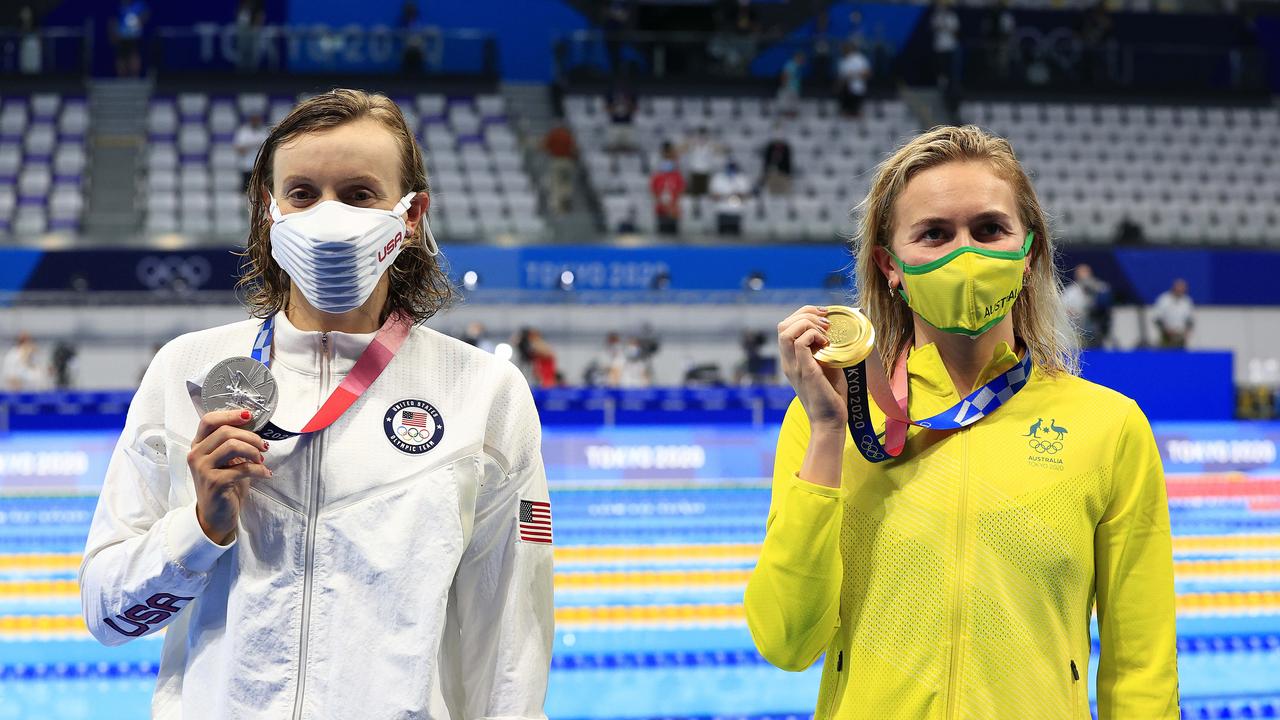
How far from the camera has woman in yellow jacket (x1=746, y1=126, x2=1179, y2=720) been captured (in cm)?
174

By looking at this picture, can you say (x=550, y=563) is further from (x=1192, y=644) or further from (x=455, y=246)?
(x=455, y=246)

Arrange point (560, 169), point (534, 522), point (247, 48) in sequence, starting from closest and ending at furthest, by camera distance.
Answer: point (534, 522) → point (560, 169) → point (247, 48)

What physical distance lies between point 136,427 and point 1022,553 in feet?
4.02

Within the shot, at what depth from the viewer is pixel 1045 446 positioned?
6.00 feet

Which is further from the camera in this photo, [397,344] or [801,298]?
[801,298]

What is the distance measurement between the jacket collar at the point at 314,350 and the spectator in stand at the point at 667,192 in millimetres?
14076

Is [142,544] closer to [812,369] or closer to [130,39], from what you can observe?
[812,369]

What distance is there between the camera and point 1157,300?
16328 mm

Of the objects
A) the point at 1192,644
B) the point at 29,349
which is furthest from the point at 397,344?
the point at 29,349

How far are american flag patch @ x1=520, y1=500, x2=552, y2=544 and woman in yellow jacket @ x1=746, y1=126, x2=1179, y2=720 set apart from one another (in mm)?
309

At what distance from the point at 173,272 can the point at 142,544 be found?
1350 centimetres

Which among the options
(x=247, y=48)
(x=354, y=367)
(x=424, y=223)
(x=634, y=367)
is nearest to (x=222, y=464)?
(x=354, y=367)

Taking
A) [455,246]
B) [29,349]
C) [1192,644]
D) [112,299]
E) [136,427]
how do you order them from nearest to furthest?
[136,427] → [1192,644] → [29,349] → [112,299] → [455,246]

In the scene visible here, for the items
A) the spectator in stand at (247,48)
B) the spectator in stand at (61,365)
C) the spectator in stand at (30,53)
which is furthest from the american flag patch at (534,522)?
the spectator in stand at (30,53)
